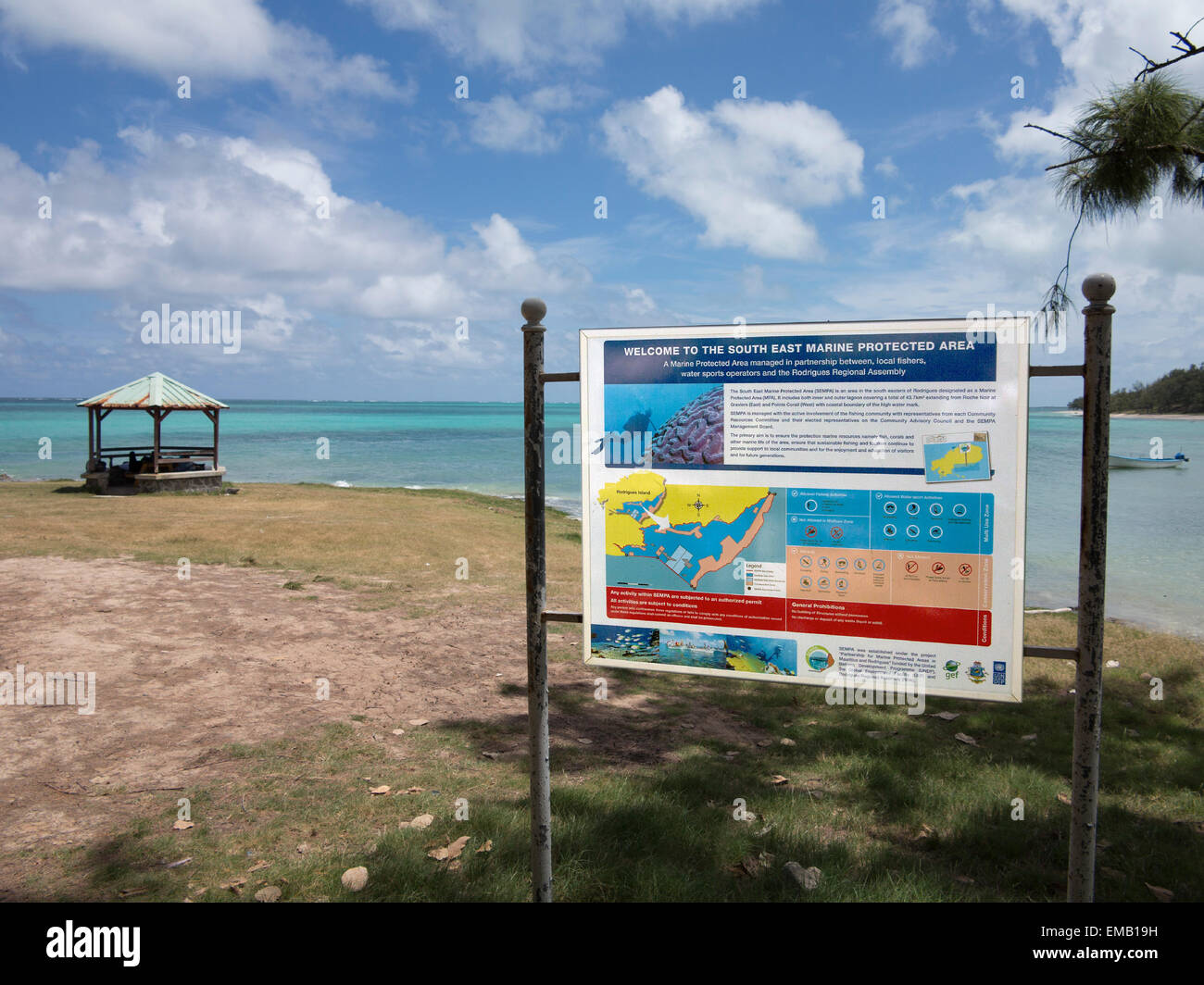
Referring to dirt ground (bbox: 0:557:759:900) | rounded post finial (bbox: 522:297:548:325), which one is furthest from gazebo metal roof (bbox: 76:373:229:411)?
rounded post finial (bbox: 522:297:548:325)

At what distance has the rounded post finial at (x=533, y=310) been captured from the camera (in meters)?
3.20

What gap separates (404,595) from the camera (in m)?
10.5

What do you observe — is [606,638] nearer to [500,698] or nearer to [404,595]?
[500,698]

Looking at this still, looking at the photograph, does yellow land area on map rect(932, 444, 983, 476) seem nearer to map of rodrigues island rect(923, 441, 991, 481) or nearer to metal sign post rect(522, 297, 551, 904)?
map of rodrigues island rect(923, 441, 991, 481)

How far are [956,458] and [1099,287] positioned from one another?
723mm

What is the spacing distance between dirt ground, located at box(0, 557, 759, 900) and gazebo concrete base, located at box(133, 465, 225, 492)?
14.5 m

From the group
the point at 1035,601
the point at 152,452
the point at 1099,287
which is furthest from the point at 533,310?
the point at 152,452

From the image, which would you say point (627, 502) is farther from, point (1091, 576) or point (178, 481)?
point (178, 481)

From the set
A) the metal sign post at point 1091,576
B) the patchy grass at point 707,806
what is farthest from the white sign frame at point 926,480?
the patchy grass at point 707,806

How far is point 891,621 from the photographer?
9.90 ft

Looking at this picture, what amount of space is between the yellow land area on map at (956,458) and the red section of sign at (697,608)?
774mm

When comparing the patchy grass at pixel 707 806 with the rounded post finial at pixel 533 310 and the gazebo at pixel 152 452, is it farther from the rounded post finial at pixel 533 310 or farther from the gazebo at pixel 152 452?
the gazebo at pixel 152 452

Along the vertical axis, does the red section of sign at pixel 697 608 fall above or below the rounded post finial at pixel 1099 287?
below
